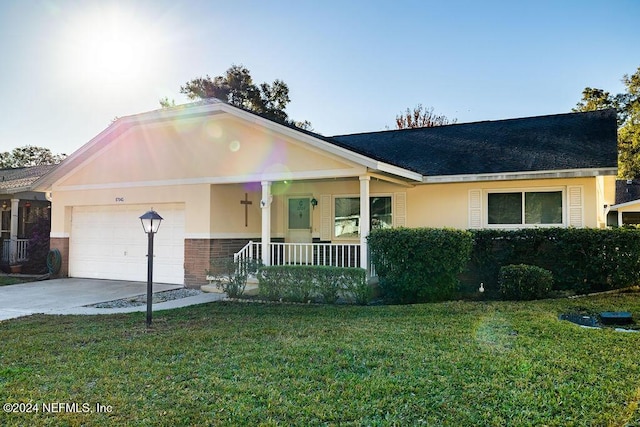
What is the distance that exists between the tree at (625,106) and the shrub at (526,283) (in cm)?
2701

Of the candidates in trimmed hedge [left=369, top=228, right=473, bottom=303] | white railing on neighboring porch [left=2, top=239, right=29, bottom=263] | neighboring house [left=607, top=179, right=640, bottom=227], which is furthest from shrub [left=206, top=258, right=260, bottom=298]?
neighboring house [left=607, top=179, right=640, bottom=227]

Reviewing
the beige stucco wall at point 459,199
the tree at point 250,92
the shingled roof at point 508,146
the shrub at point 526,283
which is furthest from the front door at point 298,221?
the tree at point 250,92

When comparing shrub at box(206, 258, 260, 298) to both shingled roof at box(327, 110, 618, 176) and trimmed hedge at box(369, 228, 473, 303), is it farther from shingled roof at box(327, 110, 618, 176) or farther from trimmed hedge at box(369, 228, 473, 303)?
shingled roof at box(327, 110, 618, 176)

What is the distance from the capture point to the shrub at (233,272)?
9516mm

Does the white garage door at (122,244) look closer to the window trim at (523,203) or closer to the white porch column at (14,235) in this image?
the white porch column at (14,235)

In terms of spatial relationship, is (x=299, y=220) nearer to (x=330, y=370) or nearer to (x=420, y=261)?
(x=420, y=261)

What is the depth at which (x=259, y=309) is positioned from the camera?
8.23 m

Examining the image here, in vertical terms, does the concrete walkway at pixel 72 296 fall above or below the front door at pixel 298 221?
below

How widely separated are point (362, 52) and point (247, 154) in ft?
22.5

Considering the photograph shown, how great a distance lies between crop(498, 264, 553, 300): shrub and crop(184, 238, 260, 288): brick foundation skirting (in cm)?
662

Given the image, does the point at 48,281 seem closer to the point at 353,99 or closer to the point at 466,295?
the point at 466,295

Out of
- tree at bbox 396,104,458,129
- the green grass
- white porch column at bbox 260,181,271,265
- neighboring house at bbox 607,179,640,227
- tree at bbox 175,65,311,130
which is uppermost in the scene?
tree at bbox 175,65,311,130

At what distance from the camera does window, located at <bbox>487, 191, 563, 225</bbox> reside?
10883 millimetres

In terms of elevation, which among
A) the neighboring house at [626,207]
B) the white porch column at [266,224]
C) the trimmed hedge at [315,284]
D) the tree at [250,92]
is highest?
the tree at [250,92]
